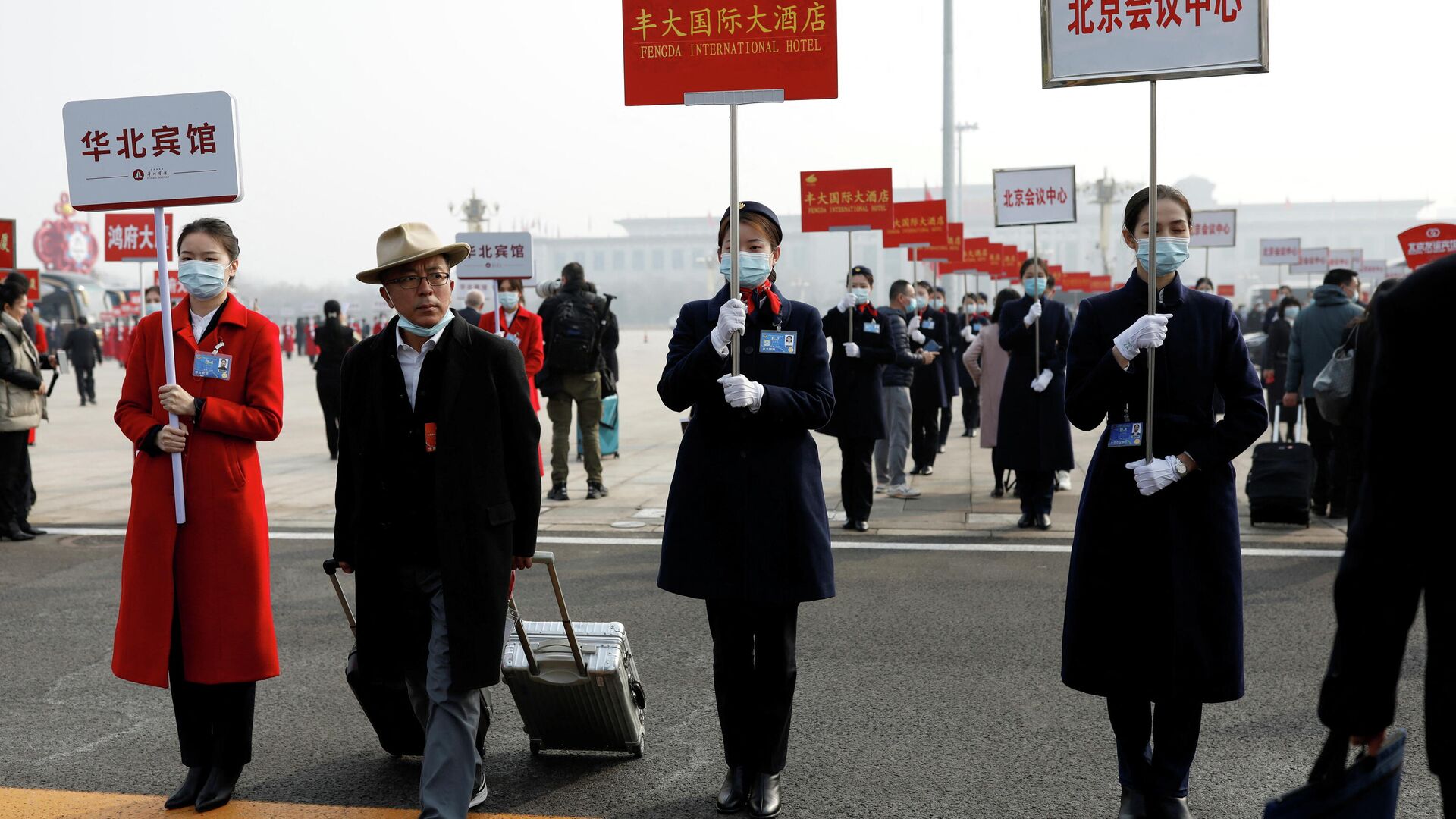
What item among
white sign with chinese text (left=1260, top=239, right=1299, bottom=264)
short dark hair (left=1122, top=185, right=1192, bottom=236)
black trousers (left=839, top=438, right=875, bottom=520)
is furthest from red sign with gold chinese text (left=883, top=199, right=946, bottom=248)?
white sign with chinese text (left=1260, top=239, right=1299, bottom=264)

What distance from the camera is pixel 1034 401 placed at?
961 centimetres

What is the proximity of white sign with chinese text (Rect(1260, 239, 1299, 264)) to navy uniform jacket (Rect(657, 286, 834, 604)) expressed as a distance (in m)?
30.9

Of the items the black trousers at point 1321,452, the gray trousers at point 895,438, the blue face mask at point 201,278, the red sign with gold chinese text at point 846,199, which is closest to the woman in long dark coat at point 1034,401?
the gray trousers at point 895,438

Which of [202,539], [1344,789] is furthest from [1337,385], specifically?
[202,539]

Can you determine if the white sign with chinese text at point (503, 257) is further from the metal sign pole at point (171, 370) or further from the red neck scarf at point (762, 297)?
the red neck scarf at point (762, 297)

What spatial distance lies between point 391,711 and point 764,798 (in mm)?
→ 1304

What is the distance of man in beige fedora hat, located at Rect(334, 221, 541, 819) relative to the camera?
3611 mm

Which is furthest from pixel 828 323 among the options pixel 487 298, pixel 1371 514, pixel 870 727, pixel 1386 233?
pixel 1386 233

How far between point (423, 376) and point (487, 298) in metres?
28.9

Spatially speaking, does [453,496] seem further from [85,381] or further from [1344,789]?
[85,381]

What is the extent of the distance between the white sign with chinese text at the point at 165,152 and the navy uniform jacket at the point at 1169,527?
3.14m

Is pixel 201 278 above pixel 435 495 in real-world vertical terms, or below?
above

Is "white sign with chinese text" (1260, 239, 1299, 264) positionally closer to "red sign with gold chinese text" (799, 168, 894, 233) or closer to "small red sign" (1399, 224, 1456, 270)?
"small red sign" (1399, 224, 1456, 270)

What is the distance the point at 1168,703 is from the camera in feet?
11.9
